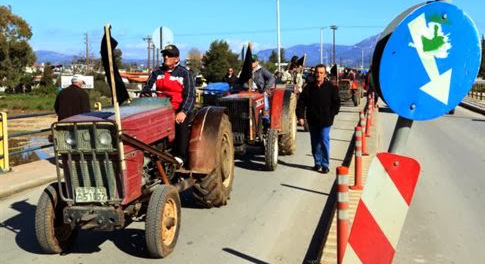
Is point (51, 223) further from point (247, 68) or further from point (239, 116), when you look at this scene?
point (247, 68)

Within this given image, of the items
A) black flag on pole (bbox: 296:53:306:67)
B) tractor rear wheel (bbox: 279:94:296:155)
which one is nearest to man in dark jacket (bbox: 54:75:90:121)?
tractor rear wheel (bbox: 279:94:296:155)

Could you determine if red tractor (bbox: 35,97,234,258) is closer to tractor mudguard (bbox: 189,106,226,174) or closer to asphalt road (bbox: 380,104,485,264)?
tractor mudguard (bbox: 189,106,226,174)

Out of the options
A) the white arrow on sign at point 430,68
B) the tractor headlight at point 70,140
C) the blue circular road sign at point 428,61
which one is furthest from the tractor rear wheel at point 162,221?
the white arrow on sign at point 430,68

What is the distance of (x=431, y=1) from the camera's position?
2754 mm

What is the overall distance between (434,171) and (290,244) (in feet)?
16.4

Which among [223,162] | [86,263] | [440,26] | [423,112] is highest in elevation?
[440,26]

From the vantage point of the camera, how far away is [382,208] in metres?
3.12

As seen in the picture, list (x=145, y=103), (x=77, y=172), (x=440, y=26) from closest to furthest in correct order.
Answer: (x=440, y=26)
(x=77, y=172)
(x=145, y=103)

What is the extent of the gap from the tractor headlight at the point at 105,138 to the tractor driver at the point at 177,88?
145 cm

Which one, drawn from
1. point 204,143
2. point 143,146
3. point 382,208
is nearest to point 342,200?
point 382,208

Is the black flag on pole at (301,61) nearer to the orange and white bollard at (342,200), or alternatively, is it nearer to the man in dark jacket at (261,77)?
the man in dark jacket at (261,77)

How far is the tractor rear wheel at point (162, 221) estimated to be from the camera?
4.79 m

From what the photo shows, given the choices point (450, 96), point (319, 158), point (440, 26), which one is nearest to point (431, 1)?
point (440, 26)

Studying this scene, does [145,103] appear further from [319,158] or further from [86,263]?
[319,158]
